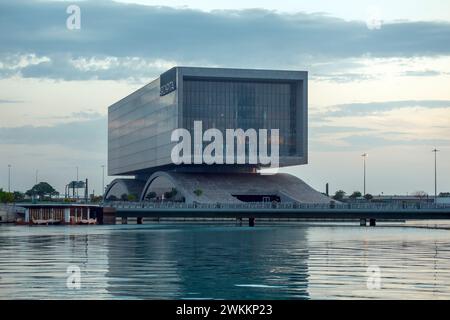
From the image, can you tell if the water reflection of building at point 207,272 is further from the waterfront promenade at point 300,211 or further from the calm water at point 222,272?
the waterfront promenade at point 300,211

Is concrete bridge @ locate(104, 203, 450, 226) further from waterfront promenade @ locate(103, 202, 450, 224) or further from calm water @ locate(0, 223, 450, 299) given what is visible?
calm water @ locate(0, 223, 450, 299)

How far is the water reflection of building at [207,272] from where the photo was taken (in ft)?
149

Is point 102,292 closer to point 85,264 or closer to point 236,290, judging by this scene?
point 236,290

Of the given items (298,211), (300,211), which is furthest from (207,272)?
(300,211)

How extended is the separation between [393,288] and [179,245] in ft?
180

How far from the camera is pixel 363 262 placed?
71125mm

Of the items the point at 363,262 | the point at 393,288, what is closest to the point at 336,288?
the point at 393,288

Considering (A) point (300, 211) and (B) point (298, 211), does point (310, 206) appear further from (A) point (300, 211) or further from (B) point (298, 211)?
(B) point (298, 211)

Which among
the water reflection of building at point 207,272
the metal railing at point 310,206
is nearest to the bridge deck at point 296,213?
the metal railing at point 310,206

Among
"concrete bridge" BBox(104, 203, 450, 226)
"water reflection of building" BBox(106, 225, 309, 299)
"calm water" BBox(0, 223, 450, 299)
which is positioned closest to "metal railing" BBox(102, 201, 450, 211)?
"concrete bridge" BBox(104, 203, 450, 226)

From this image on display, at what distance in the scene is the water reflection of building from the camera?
149 ft

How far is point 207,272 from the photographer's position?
5922 centimetres
